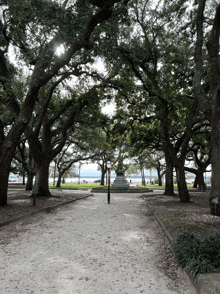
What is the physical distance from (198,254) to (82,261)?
208 cm

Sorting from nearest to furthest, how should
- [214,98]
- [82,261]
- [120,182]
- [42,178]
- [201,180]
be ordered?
[82,261] < [214,98] < [42,178] < [201,180] < [120,182]

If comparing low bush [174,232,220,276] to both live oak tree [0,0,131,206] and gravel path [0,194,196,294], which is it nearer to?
gravel path [0,194,196,294]

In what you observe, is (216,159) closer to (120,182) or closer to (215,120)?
(215,120)

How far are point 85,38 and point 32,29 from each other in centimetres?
323

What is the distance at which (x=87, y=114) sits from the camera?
1571 centimetres

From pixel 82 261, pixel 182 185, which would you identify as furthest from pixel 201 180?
pixel 82 261

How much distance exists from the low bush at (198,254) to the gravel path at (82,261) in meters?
0.26

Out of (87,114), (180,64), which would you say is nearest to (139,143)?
(87,114)

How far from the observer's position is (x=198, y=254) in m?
3.62

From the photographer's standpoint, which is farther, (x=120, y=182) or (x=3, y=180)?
(x=120, y=182)

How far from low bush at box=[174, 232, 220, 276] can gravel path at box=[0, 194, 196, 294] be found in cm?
26

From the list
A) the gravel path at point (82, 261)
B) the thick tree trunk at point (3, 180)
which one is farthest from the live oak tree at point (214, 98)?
the thick tree trunk at point (3, 180)

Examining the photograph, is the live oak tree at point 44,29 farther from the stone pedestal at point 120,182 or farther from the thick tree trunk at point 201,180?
the thick tree trunk at point 201,180

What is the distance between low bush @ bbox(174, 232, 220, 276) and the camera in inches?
127
